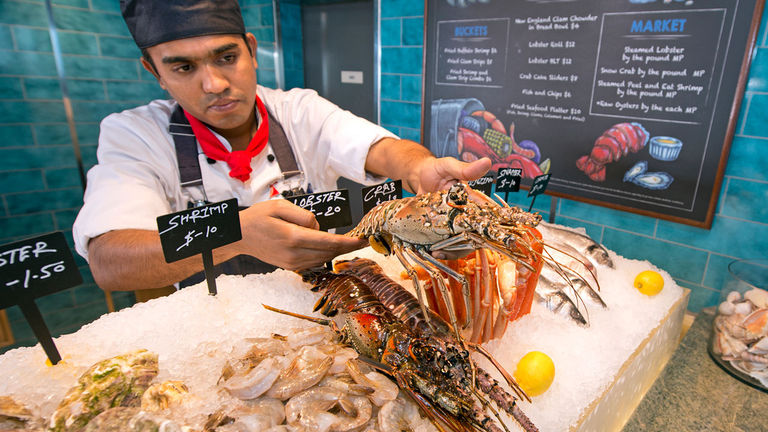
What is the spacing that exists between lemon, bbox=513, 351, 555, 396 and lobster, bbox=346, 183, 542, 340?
0.19 meters

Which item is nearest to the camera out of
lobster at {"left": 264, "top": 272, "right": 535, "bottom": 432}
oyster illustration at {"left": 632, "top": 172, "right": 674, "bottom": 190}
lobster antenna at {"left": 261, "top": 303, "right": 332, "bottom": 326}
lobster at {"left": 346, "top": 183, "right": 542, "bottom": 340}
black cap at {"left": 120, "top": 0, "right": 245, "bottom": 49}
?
lobster at {"left": 264, "top": 272, "right": 535, "bottom": 432}

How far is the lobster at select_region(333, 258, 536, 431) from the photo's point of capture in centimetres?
97

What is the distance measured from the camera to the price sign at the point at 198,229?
3.76ft

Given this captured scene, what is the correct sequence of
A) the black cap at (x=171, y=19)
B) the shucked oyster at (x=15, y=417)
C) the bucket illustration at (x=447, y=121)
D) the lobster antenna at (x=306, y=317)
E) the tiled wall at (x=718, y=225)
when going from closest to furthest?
the shucked oyster at (x=15, y=417) < the lobster antenna at (x=306, y=317) < the black cap at (x=171, y=19) < the tiled wall at (x=718, y=225) < the bucket illustration at (x=447, y=121)

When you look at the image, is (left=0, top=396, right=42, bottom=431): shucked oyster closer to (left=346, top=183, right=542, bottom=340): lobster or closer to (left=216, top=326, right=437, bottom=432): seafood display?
(left=216, top=326, right=437, bottom=432): seafood display

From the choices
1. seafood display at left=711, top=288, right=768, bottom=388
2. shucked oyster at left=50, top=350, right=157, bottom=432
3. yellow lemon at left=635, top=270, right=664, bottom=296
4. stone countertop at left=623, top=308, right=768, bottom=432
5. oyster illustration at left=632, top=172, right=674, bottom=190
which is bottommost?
stone countertop at left=623, top=308, right=768, bottom=432

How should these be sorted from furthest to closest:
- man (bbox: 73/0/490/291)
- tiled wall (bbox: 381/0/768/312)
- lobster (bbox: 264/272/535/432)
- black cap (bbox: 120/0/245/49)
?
tiled wall (bbox: 381/0/768/312), black cap (bbox: 120/0/245/49), man (bbox: 73/0/490/291), lobster (bbox: 264/272/535/432)

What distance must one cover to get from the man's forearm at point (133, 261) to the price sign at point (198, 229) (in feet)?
0.79

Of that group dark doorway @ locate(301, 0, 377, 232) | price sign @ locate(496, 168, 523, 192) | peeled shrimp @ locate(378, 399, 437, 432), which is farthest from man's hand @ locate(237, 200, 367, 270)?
dark doorway @ locate(301, 0, 377, 232)

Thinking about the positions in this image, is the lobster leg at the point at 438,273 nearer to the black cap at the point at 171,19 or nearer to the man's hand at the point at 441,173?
the man's hand at the point at 441,173

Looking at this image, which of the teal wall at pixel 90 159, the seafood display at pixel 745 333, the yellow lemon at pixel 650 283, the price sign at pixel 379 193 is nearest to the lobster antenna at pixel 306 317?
the price sign at pixel 379 193

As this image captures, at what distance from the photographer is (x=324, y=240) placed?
1344mm

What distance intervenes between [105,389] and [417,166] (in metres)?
1.37

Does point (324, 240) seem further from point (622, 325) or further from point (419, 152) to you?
point (622, 325)
